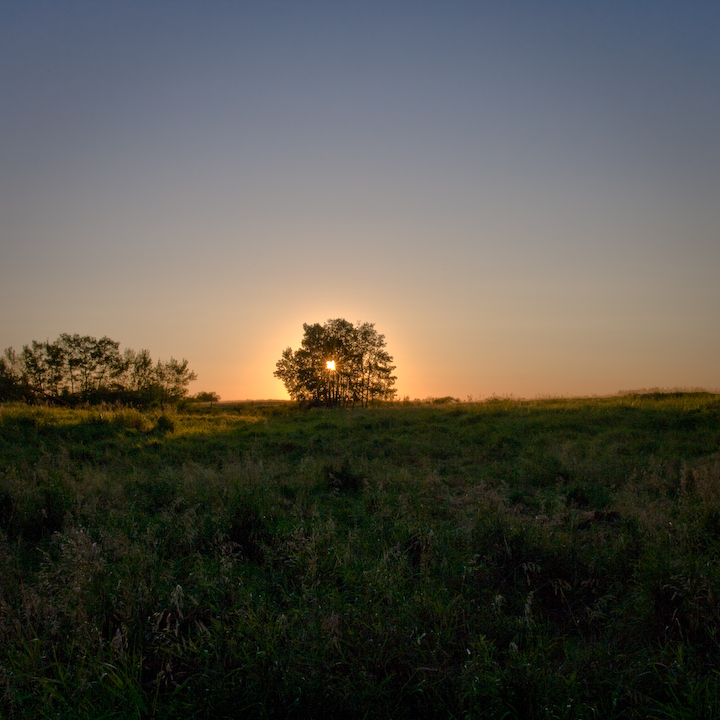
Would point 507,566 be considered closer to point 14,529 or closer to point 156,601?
point 156,601

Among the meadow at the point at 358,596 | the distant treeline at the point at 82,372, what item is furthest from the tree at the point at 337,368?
the meadow at the point at 358,596

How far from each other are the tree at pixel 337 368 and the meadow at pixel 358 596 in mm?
38868

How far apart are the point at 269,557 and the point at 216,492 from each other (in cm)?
246

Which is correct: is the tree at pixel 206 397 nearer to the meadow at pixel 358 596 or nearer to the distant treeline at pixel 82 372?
the distant treeline at pixel 82 372

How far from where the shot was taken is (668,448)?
42.6ft

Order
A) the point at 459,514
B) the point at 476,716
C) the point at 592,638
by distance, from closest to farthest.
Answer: the point at 476,716 < the point at 592,638 < the point at 459,514

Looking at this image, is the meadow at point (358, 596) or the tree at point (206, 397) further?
the tree at point (206, 397)

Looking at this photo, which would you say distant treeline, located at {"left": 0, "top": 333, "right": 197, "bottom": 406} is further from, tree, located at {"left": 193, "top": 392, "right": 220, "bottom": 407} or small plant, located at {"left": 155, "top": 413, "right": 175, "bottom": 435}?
small plant, located at {"left": 155, "top": 413, "right": 175, "bottom": 435}

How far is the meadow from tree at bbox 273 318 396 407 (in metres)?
38.9

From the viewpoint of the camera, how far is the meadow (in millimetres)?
3195

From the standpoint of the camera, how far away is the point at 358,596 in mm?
4359

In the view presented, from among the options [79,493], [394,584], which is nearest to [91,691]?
[394,584]

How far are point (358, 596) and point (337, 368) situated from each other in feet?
149

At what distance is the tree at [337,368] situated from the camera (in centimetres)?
4903
